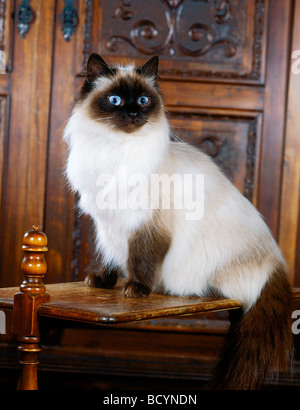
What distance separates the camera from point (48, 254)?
232 centimetres

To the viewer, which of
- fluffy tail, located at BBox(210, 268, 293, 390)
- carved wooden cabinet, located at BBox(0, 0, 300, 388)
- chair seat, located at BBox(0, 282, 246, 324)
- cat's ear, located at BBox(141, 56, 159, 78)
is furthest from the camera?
carved wooden cabinet, located at BBox(0, 0, 300, 388)

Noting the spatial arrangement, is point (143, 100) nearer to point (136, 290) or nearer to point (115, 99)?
point (115, 99)

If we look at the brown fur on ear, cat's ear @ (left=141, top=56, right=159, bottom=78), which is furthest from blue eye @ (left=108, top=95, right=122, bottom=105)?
the brown fur on ear

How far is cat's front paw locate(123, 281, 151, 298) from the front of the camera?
4.43 feet

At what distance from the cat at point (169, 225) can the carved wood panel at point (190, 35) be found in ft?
2.82

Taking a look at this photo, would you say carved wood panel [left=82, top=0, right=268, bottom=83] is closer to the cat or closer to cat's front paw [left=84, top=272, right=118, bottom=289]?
the cat

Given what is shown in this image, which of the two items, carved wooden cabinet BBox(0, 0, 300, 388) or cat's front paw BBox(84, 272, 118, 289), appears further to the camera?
carved wooden cabinet BBox(0, 0, 300, 388)

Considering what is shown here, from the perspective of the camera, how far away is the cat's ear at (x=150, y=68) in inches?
57.2

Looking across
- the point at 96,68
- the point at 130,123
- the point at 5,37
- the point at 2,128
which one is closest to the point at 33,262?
the point at 130,123

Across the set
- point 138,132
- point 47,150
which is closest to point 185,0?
point 47,150

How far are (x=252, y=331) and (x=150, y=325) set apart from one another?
0.95 meters

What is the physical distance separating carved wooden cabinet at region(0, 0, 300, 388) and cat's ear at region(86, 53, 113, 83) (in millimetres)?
866

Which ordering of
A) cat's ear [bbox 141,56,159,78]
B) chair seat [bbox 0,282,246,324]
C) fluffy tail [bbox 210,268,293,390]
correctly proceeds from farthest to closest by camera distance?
cat's ear [bbox 141,56,159,78]
fluffy tail [bbox 210,268,293,390]
chair seat [bbox 0,282,246,324]

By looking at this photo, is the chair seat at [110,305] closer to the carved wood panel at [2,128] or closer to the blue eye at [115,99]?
the blue eye at [115,99]
